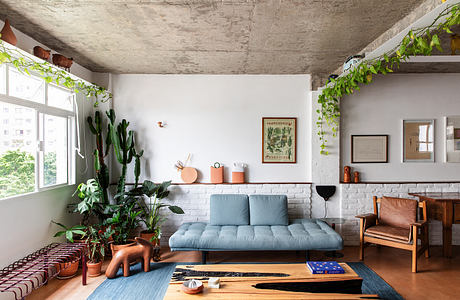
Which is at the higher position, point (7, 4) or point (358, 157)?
point (7, 4)

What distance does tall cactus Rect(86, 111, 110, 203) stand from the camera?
414cm

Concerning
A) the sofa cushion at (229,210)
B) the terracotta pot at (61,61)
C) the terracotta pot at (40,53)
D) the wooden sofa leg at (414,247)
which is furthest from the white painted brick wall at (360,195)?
the terracotta pot at (40,53)

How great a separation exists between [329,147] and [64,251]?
4.01m

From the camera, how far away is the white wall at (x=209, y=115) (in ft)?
15.5

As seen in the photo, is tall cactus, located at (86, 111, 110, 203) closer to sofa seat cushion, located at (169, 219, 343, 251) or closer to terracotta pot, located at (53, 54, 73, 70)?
terracotta pot, located at (53, 54, 73, 70)

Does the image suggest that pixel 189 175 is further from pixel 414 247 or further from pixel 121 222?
pixel 414 247

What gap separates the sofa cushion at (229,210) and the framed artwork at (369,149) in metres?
2.03

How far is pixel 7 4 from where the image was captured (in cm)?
246

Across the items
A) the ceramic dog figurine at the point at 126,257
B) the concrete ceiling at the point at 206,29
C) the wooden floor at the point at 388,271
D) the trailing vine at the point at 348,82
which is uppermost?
the concrete ceiling at the point at 206,29

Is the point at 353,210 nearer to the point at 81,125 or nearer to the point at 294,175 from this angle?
the point at 294,175

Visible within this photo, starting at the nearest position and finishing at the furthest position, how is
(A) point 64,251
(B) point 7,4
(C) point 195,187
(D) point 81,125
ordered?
1. (B) point 7,4
2. (A) point 64,251
3. (D) point 81,125
4. (C) point 195,187

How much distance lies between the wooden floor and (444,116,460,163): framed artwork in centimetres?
145

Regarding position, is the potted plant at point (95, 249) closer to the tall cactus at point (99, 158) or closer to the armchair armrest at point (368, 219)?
the tall cactus at point (99, 158)

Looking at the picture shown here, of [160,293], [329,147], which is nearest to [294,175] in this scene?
[329,147]
